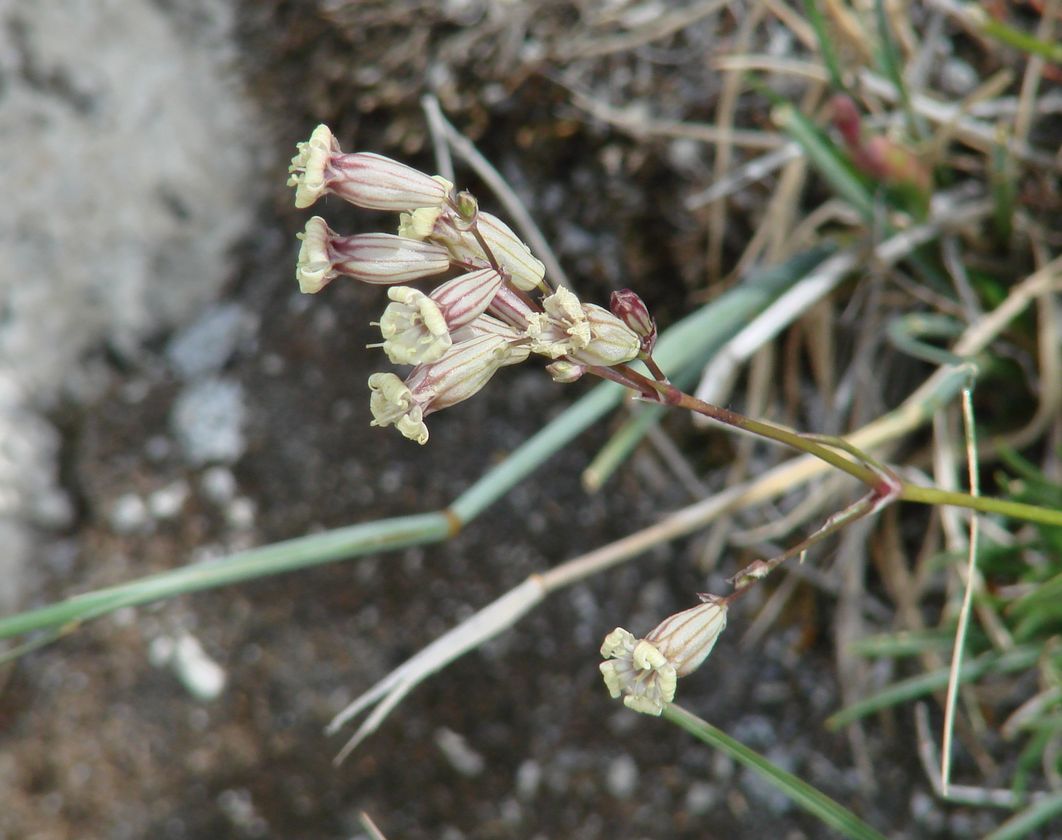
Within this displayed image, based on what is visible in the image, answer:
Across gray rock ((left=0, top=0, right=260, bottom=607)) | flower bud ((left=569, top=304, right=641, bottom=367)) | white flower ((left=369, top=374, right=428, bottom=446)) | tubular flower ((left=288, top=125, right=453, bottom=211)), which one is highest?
tubular flower ((left=288, top=125, right=453, bottom=211))

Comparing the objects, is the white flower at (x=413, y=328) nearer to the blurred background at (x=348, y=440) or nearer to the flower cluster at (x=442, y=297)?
the flower cluster at (x=442, y=297)

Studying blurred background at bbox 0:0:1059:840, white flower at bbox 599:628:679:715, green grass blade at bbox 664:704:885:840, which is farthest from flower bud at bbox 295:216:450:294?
blurred background at bbox 0:0:1059:840

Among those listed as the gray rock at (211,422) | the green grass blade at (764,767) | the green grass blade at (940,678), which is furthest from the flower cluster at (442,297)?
the gray rock at (211,422)

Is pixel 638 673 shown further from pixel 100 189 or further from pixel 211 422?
pixel 100 189

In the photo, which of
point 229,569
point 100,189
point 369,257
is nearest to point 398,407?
point 369,257

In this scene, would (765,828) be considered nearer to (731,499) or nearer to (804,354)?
(731,499)

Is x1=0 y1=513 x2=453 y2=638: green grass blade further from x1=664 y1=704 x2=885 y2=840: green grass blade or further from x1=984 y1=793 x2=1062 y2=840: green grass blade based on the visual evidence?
x1=984 y1=793 x2=1062 y2=840: green grass blade
